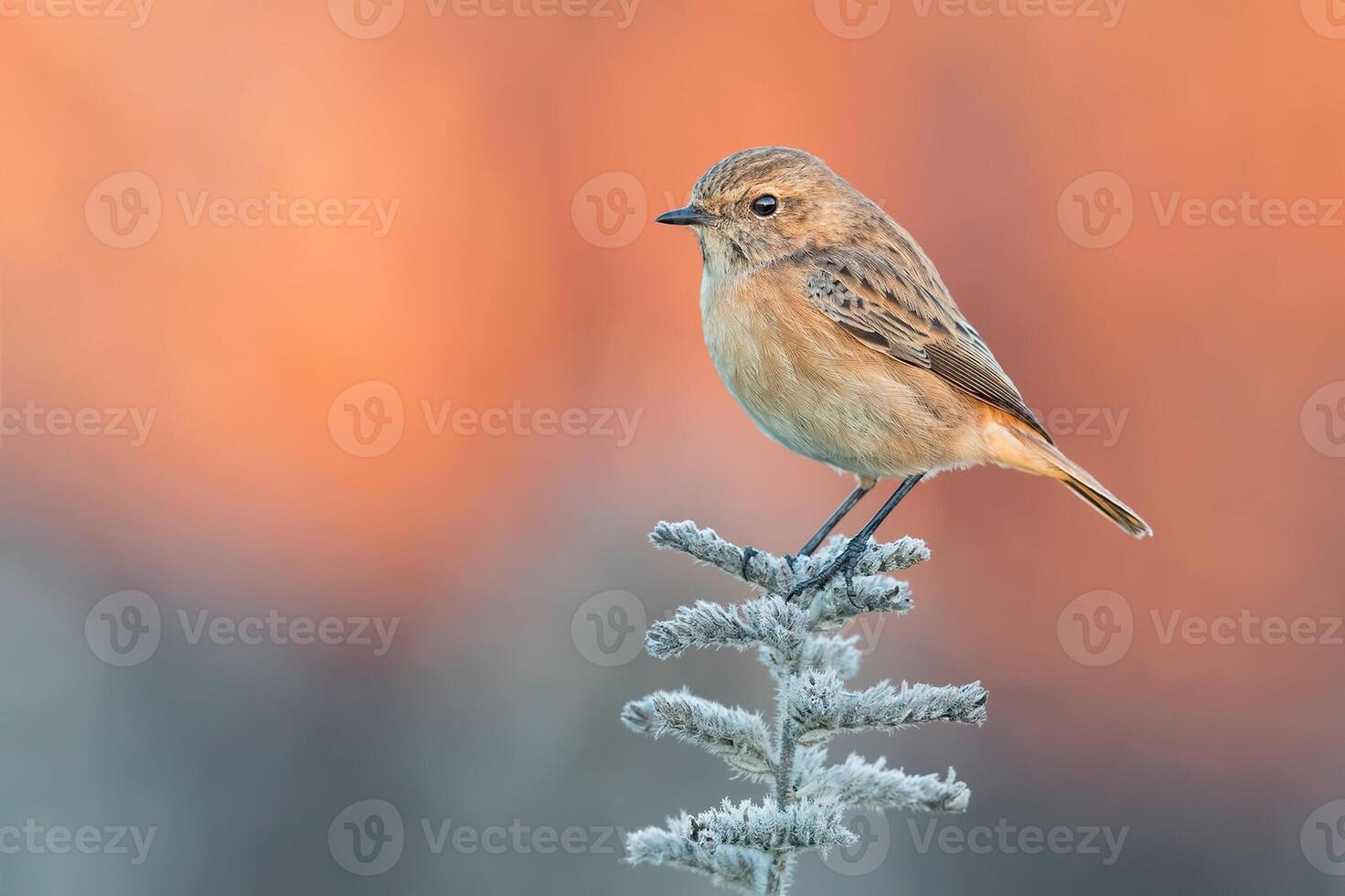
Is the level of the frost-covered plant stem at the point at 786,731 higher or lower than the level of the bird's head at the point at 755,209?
lower

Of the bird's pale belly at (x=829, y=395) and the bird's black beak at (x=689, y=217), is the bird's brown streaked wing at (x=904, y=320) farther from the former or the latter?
the bird's black beak at (x=689, y=217)

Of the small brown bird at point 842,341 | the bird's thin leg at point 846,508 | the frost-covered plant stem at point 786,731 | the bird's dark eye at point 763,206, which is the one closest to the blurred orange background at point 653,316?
the bird's thin leg at point 846,508

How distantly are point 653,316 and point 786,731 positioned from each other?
23.5 feet

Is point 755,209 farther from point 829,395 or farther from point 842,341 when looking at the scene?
point 829,395

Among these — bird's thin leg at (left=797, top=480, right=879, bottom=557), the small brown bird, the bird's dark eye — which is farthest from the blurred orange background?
the bird's dark eye

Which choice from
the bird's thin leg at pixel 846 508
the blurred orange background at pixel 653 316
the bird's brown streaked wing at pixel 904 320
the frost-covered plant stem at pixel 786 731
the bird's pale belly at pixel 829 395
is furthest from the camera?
the blurred orange background at pixel 653 316

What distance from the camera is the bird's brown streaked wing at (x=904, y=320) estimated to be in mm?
4789

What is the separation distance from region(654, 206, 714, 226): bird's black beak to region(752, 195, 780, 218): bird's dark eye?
0.59 feet

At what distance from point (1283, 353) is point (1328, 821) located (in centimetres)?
343

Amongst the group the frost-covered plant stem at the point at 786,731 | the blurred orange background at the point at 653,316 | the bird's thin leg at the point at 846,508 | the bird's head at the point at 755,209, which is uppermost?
the blurred orange background at the point at 653,316

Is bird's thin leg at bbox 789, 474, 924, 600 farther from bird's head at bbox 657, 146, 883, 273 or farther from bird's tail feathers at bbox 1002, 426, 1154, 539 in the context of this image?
bird's head at bbox 657, 146, 883, 273

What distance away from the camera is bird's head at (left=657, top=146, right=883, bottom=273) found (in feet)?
16.0

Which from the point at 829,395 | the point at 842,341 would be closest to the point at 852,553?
the point at 829,395

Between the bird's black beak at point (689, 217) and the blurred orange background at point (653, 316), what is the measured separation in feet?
12.9
